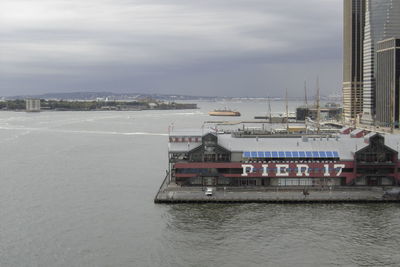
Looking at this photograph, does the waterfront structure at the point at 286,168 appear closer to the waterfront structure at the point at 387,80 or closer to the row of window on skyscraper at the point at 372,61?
the row of window on skyscraper at the point at 372,61

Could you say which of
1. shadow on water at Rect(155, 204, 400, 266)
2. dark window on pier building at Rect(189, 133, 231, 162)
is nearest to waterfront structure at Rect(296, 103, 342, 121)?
dark window on pier building at Rect(189, 133, 231, 162)

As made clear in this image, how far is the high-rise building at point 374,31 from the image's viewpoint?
283ft

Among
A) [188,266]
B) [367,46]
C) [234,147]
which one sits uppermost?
[367,46]

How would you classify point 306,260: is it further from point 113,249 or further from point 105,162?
point 105,162

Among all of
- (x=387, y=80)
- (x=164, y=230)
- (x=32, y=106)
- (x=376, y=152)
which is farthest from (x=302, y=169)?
(x=32, y=106)

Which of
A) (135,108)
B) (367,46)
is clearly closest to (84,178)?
(367,46)

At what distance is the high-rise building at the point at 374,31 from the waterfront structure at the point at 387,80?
18.7ft

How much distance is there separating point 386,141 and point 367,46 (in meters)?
61.6

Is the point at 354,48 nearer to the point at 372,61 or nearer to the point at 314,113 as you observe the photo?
the point at 372,61

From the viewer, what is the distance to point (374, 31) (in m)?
88.4

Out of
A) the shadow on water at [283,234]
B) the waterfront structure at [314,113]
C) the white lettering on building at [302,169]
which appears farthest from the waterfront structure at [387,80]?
the shadow on water at [283,234]

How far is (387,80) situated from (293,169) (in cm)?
5298

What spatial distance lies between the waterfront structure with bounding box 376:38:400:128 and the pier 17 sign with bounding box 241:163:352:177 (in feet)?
151

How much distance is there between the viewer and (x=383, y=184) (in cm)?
2894
